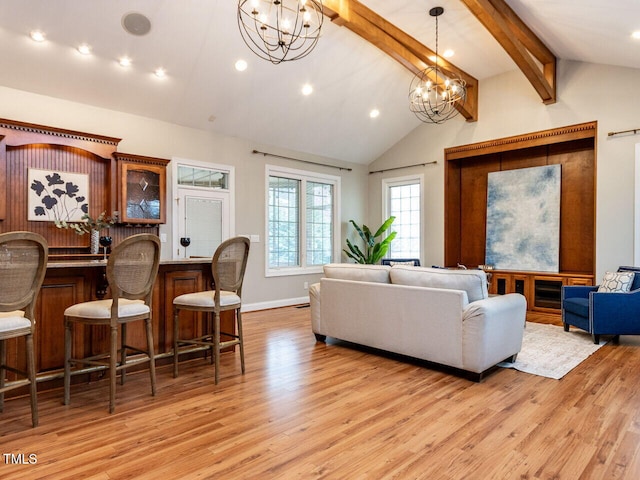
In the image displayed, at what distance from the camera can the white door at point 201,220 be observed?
5.91 m

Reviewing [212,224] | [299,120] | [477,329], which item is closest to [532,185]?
[299,120]

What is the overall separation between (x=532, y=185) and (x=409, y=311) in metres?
4.42

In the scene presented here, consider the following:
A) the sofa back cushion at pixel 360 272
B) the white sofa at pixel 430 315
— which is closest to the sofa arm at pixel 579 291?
the white sofa at pixel 430 315

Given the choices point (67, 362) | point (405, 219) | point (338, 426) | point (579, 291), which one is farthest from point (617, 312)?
point (67, 362)

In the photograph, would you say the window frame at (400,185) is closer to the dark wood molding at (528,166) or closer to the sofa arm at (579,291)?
the dark wood molding at (528,166)

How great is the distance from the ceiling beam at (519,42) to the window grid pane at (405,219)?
110 inches

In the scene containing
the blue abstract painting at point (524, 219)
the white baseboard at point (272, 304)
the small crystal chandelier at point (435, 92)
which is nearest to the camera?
the small crystal chandelier at point (435, 92)

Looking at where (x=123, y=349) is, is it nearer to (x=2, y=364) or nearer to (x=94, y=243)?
(x=2, y=364)

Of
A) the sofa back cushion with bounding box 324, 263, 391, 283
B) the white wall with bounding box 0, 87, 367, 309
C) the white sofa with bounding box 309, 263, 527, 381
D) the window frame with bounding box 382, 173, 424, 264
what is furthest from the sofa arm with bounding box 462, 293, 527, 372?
the window frame with bounding box 382, 173, 424, 264

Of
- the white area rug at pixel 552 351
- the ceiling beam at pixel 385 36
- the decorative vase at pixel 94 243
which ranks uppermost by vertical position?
the ceiling beam at pixel 385 36

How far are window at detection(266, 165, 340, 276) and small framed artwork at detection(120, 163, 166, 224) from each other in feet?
6.80

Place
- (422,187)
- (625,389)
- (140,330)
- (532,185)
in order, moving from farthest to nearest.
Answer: (422,187) < (532,185) < (140,330) < (625,389)

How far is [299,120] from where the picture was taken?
6727 mm

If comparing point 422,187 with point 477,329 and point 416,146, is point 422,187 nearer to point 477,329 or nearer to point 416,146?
point 416,146
